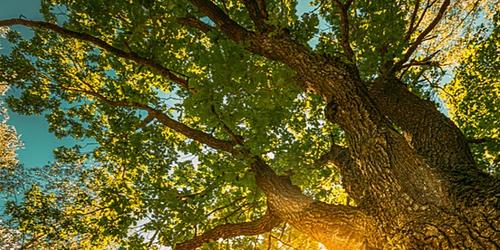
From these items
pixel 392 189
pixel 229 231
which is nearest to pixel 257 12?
pixel 392 189

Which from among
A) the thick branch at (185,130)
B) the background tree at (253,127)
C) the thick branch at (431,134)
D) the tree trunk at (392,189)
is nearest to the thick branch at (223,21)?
the background tree at (253,127)

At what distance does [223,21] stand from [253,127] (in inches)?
79.3

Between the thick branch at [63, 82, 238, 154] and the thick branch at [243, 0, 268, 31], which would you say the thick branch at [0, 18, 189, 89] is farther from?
the thick branch at [243, 0, 268, 31]

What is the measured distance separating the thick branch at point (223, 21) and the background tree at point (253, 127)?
24 mm

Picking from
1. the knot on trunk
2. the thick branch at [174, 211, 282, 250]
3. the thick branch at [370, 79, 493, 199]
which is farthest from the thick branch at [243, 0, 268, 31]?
the thick branch at [174, 211, 282, 250]

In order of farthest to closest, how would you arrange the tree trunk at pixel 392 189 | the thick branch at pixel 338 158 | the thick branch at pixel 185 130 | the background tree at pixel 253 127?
the thick branch at pixel 185 130 → the thick branch at pixel 338 158 → the background tree at pixel 253 127 → the tree trunk at pixel 392 189

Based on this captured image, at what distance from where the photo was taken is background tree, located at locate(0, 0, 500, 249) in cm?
355

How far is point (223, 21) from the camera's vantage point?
224 inches

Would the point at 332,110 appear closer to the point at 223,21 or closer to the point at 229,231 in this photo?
the point at 223,21

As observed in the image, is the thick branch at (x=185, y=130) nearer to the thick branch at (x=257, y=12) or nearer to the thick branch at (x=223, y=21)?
the thick branch at (x=223, y=21)

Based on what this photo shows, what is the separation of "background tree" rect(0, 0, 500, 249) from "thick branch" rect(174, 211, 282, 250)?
1.0 inches

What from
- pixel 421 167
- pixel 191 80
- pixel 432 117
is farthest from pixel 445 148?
pixel 191 80

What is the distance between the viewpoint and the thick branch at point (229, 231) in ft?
18.3

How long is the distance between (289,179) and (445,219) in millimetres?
2953
